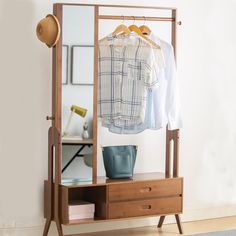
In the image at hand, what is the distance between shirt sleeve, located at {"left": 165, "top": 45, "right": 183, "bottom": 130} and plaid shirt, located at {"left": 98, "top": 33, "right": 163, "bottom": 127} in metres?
0.23

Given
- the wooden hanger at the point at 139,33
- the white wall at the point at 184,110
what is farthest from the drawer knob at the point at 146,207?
the wooden hanger at the point at 139,33

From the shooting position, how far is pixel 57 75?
420cm

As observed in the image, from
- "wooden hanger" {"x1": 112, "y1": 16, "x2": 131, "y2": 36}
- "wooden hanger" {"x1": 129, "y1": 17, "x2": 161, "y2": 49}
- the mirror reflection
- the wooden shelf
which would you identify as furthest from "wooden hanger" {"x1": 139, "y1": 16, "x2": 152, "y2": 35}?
the wooden shelf

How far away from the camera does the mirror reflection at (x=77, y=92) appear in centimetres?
424

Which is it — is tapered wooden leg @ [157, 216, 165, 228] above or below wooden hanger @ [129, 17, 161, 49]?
below

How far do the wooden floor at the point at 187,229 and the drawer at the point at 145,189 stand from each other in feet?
1.18

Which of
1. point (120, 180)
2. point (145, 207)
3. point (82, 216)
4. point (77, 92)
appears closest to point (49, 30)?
point (77, 92)

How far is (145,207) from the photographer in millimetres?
4461

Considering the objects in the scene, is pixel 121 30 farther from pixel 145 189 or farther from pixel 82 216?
pixel 82 216

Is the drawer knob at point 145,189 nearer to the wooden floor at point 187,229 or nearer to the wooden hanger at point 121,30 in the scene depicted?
the wooden floor at point 187,229

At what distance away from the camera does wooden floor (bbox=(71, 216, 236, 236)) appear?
15.4ft

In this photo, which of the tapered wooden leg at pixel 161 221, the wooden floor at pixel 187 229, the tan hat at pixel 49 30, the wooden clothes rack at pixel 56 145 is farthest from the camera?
the tapered wooden leg at pixel 161 221

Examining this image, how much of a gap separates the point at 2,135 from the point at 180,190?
4.61 ft

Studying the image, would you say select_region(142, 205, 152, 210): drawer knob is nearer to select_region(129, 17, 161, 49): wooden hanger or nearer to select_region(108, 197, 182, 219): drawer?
select_region(108, 197, 182, 219): drawer
